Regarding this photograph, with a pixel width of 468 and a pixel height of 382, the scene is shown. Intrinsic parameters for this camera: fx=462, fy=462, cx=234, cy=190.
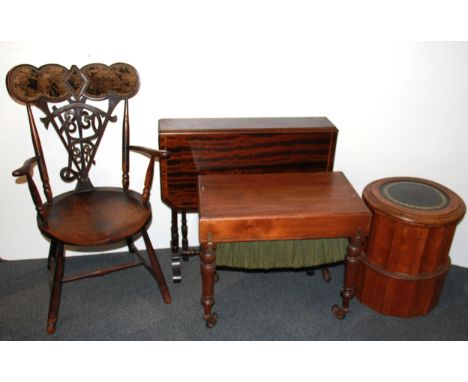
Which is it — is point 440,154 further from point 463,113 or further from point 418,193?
point 418,193

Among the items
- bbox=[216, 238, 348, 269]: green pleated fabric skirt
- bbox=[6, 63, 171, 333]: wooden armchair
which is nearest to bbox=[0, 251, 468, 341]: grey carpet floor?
bbox=[6, 63, 171, 333]: wooden armchair

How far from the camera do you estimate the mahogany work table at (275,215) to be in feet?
6.77

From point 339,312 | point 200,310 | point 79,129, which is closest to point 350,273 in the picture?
point 339,312

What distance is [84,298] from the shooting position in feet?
8.23

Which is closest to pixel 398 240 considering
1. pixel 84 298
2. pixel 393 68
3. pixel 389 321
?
pixel 389 321

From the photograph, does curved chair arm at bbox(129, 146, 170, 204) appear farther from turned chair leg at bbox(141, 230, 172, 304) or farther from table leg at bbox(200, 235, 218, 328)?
table leg at bbox(200, 235, 218, 328)

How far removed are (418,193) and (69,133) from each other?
1831 mm

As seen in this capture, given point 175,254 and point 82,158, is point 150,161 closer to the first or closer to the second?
point 82,158

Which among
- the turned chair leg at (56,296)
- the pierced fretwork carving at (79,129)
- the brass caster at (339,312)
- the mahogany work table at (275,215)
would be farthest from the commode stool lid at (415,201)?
the turned chair leg at (56,296)

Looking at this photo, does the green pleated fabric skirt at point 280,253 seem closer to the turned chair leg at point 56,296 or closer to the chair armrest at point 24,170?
the turned chair leg at point 56,296

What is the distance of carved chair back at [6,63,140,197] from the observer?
89.0 inches

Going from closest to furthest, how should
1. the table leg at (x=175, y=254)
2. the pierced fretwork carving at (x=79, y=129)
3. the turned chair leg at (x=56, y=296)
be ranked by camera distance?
the turned chair leg at (x=56, y=296)
the pierced fretwork carving at (x=79, y=129)
the table leg at (x=175, y=254)

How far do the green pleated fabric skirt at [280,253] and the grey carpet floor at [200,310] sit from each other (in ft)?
0.80

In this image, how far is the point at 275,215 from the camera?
6.77 ft
